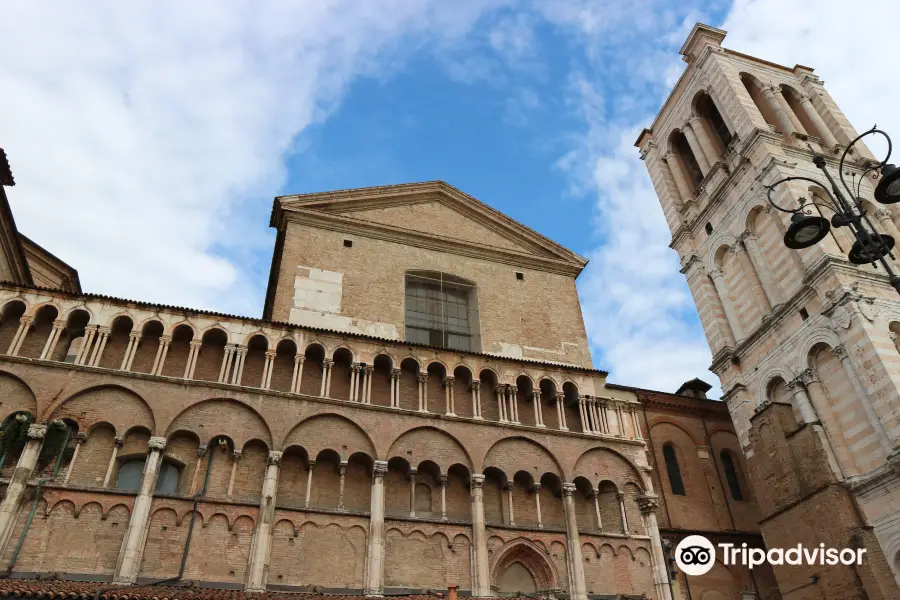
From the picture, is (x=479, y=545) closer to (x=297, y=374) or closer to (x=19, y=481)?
(x=297, y=374)

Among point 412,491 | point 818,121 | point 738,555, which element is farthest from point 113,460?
point 818,121

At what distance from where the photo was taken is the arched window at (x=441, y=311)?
18203 millimetres

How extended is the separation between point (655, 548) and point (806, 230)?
852 cm

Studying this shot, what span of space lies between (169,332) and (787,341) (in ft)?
49.0

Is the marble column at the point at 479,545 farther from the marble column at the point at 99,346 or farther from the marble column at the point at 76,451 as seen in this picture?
the marble column at the point at 99,346

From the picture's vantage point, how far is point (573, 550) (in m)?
14.3

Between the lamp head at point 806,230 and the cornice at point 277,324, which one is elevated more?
the cornice at point 277,324

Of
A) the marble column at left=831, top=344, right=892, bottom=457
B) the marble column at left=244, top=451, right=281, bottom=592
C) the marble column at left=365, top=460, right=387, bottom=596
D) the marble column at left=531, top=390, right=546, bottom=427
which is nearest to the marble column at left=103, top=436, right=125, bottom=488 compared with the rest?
the marble column at left=244, top=451, right=281, bottom=592

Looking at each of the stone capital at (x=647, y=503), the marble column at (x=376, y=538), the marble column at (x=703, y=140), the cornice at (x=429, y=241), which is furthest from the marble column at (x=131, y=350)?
the marble column at (x=703, y=140)

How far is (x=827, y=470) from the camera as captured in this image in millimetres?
14984

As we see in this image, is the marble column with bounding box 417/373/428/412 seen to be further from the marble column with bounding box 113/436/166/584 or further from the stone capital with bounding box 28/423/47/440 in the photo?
the stone capital with bounding box 28/423/47/440

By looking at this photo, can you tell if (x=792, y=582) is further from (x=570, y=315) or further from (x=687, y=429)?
(x=570, y=315)

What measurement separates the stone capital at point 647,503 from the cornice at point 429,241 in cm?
759

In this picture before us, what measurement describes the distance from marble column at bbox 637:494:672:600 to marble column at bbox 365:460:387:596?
6.01m
